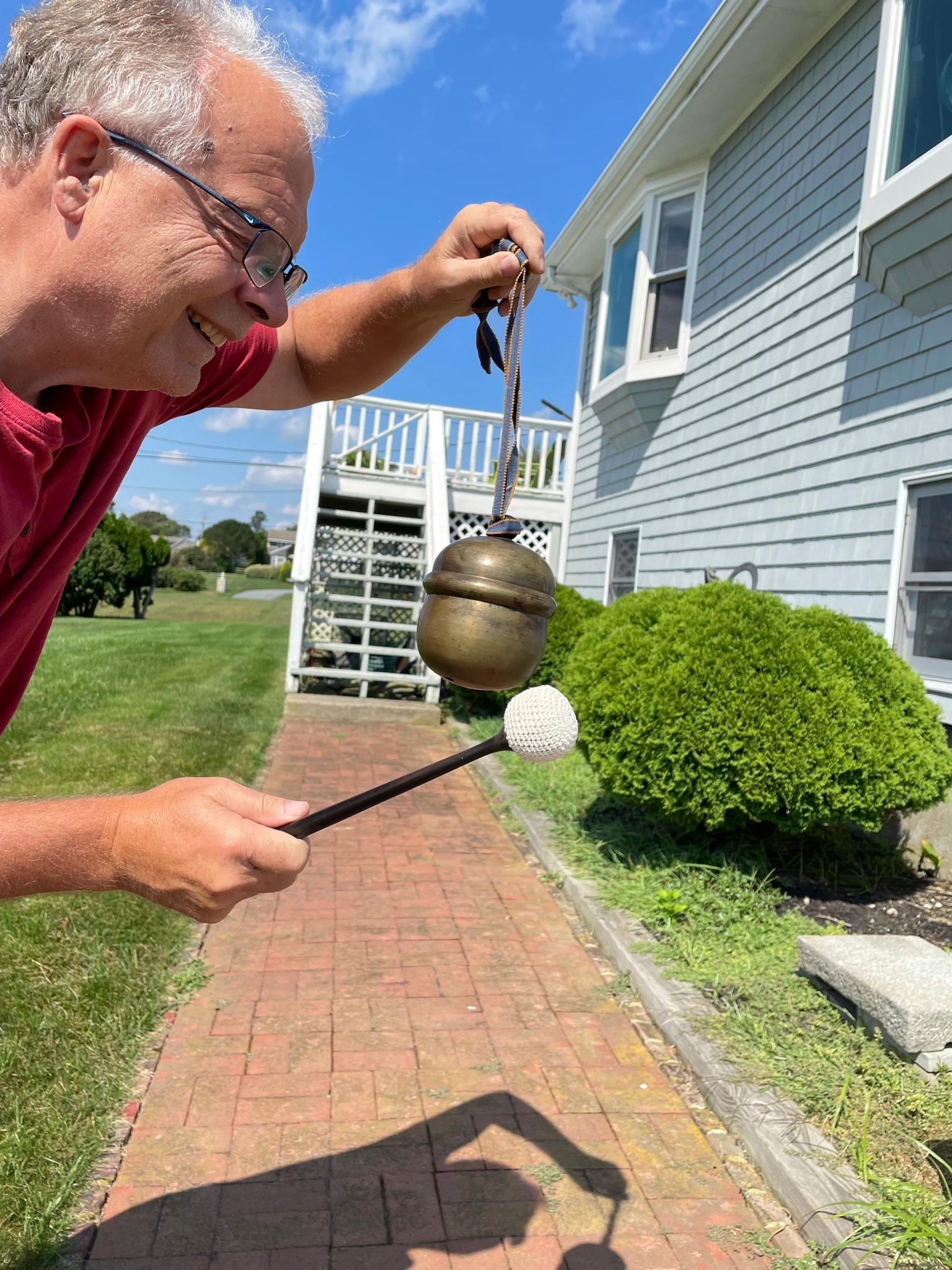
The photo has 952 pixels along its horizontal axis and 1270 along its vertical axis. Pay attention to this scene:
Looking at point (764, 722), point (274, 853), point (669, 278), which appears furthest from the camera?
point (669, 278)

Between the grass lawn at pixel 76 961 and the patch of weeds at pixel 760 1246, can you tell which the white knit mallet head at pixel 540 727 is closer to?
the patch of weeds at pixel 760 1246

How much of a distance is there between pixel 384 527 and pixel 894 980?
10396mm

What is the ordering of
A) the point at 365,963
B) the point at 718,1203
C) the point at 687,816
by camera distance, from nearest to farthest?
1. the point at 718,1203
2. the point at 365,963
3. the point at 687,816

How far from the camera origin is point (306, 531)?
10.7m

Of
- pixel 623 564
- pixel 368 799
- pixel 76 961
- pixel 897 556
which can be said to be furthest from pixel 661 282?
pixel 368 799

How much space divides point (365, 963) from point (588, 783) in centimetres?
309

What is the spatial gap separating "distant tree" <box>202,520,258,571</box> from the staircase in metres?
66.7

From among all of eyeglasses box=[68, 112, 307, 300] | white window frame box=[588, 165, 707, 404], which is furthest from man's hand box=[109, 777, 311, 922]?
white window frame box=[588, 165, 707, 404]

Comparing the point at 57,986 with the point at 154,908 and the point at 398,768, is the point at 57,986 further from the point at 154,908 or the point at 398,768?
the point at 398,768

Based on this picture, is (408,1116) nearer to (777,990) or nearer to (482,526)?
(777,990)

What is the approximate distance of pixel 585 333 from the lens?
40.8 ft

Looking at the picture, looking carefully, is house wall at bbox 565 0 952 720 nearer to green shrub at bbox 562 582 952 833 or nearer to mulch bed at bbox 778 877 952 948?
green shrub at bbox 562 582 952 833

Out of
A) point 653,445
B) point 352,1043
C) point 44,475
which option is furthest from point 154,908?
point 653,445

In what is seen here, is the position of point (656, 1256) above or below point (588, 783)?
below
